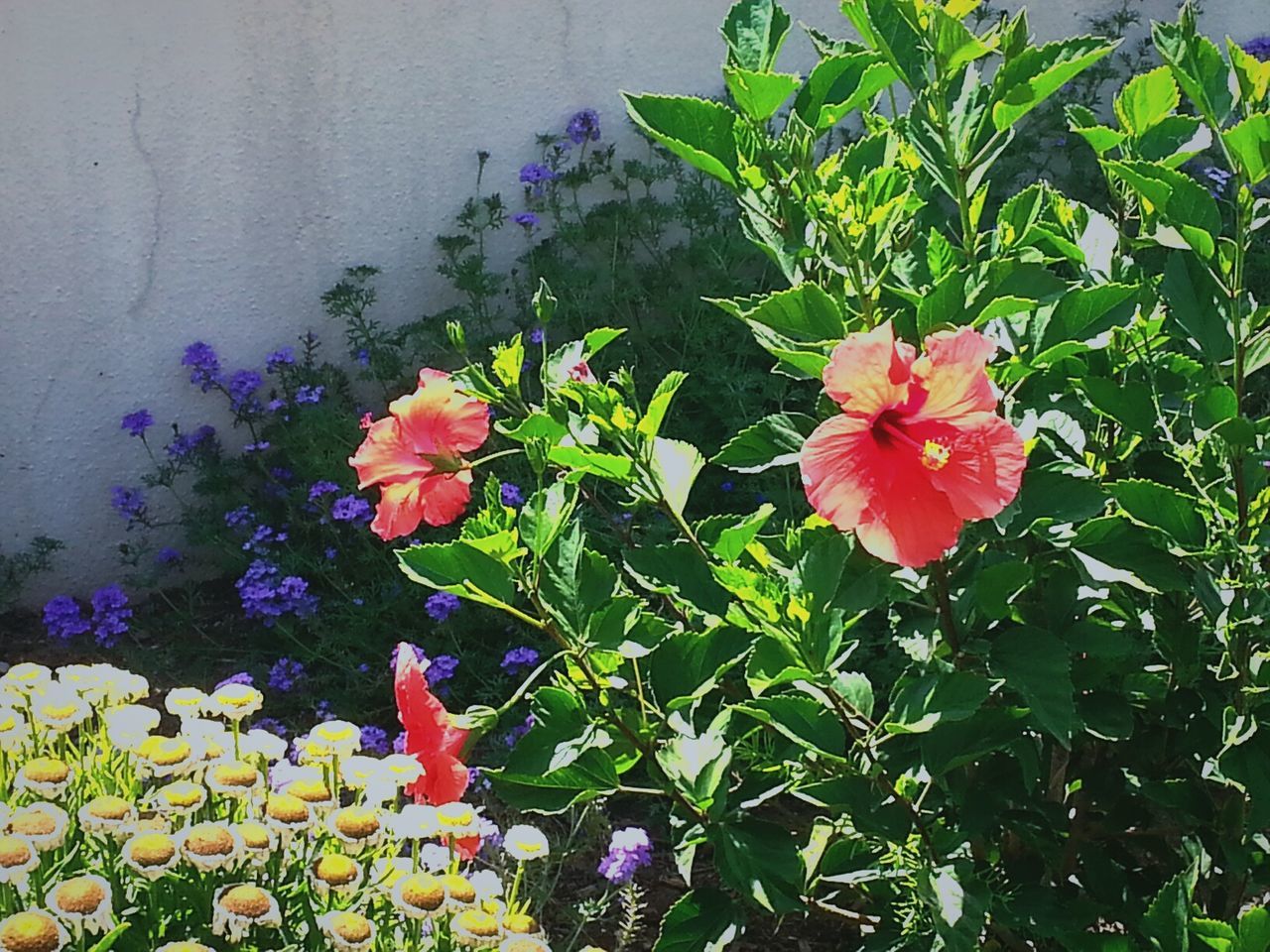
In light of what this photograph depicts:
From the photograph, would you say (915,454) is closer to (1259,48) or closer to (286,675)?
(286,675)

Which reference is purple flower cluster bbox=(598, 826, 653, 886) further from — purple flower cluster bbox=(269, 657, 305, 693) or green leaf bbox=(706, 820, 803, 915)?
purple flower cluster bbox=(269, 657, 305, 693)

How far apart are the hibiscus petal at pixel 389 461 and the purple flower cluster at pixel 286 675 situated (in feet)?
5.42

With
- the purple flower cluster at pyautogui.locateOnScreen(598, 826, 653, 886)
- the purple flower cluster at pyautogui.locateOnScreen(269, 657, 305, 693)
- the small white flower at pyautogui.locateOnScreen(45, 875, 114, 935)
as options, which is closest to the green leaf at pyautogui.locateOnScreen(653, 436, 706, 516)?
the small white flower at pyautogui.locateOnScreen(45, 875, 114, 935)

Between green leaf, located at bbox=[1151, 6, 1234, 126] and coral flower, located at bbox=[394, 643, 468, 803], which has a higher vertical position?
green leaf, located at bbox=[1151, 6, 1234, 126]

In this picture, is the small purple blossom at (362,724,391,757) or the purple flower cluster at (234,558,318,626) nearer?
the small purple blossom at (362,724,391,757)

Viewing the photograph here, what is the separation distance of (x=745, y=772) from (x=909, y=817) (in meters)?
0.26

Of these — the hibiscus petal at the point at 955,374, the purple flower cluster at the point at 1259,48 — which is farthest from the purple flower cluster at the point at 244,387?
the purple flower cluster at the point at 1259,48

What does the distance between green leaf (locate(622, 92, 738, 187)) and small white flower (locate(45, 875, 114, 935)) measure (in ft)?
3.03

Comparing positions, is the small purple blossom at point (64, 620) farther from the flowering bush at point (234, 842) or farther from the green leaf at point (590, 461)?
the green leaf at point (590, 461)

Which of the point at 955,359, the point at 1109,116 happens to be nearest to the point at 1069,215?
the point at 955,359

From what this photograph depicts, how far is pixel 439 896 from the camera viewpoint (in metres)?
1.40

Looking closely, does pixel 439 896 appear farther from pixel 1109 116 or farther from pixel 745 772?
pixel 1109 116

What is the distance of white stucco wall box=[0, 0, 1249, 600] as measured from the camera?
3355 mm

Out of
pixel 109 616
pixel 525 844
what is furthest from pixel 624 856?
pixel 109 616
